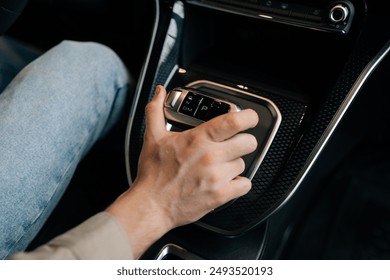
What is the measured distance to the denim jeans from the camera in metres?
0.61

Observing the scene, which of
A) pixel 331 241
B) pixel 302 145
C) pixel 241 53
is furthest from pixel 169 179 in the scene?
pixel 331 241

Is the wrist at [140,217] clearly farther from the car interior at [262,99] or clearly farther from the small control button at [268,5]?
the small control button at [268,5]

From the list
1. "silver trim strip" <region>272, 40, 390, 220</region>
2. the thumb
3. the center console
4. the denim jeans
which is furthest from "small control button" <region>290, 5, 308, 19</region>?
the denim jeans

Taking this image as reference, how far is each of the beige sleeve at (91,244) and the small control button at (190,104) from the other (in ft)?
0.71

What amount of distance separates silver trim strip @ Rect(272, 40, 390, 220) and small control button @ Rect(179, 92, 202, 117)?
197 mm

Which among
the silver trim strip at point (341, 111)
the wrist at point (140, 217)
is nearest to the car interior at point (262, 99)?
the silver trim strip at point (341, 111)

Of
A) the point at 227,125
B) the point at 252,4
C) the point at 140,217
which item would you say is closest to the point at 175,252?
the point at 140,217

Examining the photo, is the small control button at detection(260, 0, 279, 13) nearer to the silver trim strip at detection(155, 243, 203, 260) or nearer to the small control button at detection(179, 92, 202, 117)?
the small control button at detection(179, 92, 202, 117)

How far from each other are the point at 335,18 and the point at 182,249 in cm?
43

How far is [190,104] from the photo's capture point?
0.64 m

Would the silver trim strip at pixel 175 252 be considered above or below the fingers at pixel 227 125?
below

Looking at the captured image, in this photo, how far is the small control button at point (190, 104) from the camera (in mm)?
635
